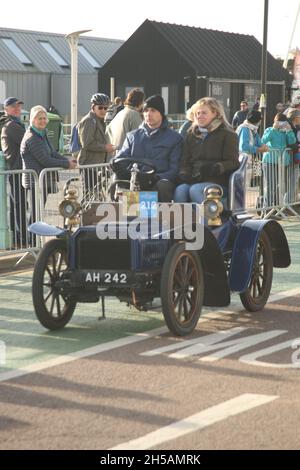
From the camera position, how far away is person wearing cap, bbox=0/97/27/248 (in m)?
12.9

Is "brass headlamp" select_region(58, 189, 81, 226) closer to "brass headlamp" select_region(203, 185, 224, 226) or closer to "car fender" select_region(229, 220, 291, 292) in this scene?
"brass headlamp" select_region(203, 185, 224, 226)

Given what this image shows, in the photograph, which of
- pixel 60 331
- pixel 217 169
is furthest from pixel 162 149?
pixel 60 331

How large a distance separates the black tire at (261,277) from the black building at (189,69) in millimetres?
31546

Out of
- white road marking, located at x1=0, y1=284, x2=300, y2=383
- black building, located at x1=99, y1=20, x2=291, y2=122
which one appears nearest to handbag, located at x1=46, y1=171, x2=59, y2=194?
white road marking, located at x1=0, y1=284, x2=300, y2=383

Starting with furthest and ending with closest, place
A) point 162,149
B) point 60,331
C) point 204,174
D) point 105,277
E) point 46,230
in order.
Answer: point 162,149 → point 204,174 → point 46,230 → point 60,331 → point 105,277

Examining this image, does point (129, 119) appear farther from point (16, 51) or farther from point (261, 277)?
point (16, 51)

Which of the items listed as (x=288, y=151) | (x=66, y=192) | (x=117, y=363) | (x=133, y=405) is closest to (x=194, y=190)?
(x=66, y=192)

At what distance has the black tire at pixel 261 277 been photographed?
32.1 feet

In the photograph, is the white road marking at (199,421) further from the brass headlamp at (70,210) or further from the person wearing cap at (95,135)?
the person wearing cap at (95,135)

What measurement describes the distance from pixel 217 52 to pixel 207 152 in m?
34.7

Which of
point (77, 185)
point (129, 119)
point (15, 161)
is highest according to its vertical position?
point (129, 119)

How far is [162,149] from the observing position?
397 inches

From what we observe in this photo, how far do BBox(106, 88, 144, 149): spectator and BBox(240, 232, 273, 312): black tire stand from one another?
16.5 ft

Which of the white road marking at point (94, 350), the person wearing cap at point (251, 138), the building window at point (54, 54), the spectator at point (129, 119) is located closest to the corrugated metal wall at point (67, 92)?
the building window at point (54, 54)
